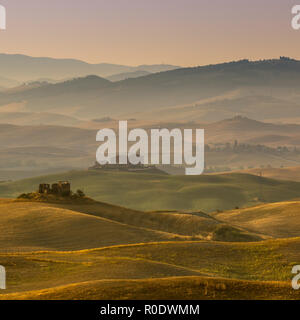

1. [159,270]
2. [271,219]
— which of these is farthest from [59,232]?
[271,219]

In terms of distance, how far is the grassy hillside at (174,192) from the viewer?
164250mm

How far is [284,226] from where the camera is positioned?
73.8m

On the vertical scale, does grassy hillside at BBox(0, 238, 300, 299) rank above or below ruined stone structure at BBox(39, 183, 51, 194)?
below

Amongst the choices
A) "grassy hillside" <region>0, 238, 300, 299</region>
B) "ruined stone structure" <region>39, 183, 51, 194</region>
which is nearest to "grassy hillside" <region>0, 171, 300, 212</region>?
"ruined stone structure" <region>39, 183, 51, 194</region>

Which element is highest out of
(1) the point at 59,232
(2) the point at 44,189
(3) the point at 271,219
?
(2) the point at 44,189

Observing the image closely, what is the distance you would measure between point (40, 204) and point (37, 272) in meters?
30.8

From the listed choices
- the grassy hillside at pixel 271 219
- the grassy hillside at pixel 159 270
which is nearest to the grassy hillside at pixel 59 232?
the grassy hillside at pixel 159 270

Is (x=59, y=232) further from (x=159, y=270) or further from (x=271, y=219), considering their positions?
(x=271, y=219)

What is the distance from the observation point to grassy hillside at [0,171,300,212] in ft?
539

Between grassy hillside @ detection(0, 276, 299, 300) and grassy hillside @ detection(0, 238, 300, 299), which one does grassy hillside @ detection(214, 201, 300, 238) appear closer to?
grassy hillside @ detection(0, 238, 300, 299)

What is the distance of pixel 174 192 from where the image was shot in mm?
176375

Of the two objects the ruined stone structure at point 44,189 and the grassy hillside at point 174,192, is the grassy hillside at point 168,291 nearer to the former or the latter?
the ruined stone structure at point 44,189
